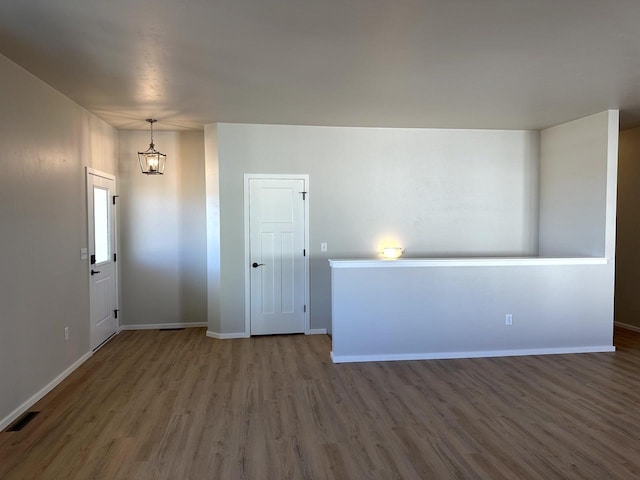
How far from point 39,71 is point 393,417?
3.86 m

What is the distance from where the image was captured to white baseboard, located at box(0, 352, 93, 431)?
2956 mm

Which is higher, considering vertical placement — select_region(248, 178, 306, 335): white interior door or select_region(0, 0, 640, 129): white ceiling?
select_region(0, 0, 640, 129): white ceiling

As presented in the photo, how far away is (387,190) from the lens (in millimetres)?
5414

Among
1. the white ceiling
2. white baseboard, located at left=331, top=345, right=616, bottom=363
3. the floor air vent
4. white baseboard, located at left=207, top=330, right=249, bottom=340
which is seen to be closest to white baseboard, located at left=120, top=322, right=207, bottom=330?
white baseboard, located at left=207, top=330, right=249, bottom=340

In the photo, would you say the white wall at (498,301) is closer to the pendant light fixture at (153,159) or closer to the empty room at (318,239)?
the empty room at (318,239)

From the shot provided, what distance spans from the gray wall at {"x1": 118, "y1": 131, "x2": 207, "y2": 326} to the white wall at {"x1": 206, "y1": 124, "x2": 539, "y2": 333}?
648mm

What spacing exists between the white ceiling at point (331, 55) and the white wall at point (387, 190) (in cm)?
71

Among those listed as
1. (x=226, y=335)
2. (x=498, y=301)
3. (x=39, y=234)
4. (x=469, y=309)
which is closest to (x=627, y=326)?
(x=498, y=301)

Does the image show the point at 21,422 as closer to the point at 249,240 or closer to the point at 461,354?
the point at 249,240

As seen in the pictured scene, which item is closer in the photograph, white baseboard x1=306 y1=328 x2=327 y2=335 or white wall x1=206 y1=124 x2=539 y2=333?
white wall x1=206 y1=124 x2=539 y2=333

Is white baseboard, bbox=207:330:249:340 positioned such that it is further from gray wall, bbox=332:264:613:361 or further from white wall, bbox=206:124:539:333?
gray wall, bbox=332:264:613:361

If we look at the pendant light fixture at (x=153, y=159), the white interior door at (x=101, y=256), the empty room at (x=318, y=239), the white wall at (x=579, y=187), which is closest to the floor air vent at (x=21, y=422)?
the empty room at (x=318, y=239)

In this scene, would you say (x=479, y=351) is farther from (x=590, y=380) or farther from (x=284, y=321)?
(x=284, y=321)

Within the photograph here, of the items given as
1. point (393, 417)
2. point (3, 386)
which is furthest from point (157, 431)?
point (393, 417)
